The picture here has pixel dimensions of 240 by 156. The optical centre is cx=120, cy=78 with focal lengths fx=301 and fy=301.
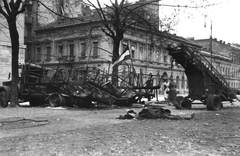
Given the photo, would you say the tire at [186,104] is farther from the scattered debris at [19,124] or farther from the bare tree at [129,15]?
the scattered debris at [19,124]

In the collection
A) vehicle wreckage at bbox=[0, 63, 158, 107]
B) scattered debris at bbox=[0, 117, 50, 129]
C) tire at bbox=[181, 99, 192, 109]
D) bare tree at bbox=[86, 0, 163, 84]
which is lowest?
scattered debris at bbox=[0, 117, 50, 129]

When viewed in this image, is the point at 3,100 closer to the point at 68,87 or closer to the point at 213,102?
the point at 68,87

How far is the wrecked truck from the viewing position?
50.6 ft

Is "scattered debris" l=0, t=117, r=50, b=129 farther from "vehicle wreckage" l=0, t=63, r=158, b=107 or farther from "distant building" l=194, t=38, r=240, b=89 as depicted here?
"distant building" l=194, t=38, r=240, b=89

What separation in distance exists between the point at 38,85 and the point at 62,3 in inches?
208

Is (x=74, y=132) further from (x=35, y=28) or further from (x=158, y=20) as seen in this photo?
(x=35, y=28)

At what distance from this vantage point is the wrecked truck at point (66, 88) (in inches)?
607

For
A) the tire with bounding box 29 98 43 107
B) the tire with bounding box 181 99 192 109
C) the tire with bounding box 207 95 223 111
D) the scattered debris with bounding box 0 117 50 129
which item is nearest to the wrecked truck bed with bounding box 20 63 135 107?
the tire with bounding box 29 98 43 107

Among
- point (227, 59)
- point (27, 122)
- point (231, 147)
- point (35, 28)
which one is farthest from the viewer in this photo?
point (227, 59)

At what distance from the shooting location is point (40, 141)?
6512 millimetres

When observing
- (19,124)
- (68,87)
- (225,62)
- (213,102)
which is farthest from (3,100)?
(225,62)

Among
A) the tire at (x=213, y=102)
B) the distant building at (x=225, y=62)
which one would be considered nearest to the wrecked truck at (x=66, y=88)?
the tire at (x=213, y=102)

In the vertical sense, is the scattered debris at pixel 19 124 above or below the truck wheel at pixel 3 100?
below

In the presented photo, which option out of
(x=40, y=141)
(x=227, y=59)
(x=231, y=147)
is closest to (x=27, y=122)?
(x=40, y=141)
